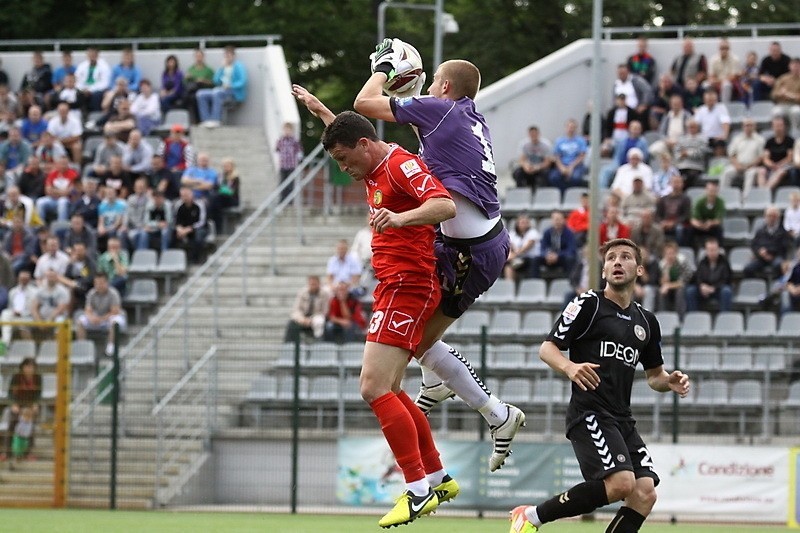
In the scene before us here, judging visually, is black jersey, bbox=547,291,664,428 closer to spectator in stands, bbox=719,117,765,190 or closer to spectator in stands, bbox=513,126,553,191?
spectator in stands, bbox=719,117,765,190

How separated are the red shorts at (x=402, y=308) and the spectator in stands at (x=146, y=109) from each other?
1730 cm

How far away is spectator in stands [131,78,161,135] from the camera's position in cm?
Result: 2600

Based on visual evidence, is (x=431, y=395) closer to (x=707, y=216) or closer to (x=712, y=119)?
(x=707, y=216)

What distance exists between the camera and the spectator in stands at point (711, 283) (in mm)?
19625

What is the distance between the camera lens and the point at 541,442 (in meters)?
18.2

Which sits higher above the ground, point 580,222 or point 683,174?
point 683,174

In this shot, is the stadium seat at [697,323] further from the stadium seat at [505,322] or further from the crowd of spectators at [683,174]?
the stadium seat at [505,322]

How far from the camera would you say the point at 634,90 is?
78.1 ft

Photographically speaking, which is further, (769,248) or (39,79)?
(39,79)

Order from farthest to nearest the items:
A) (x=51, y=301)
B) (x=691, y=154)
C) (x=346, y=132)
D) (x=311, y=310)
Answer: (x=691, y=154)
(x=51, y=301)
(x=311, y=310)
(x=346, y=132)

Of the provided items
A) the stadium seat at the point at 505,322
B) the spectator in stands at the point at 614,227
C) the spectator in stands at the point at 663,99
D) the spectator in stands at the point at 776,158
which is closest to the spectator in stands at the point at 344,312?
the stadium seat at the point at 505,322

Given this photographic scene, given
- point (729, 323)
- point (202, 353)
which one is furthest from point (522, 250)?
point (202, 353)

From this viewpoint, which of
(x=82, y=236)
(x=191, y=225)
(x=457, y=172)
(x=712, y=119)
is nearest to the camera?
(x=457, y=172)

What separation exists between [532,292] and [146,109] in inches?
343
